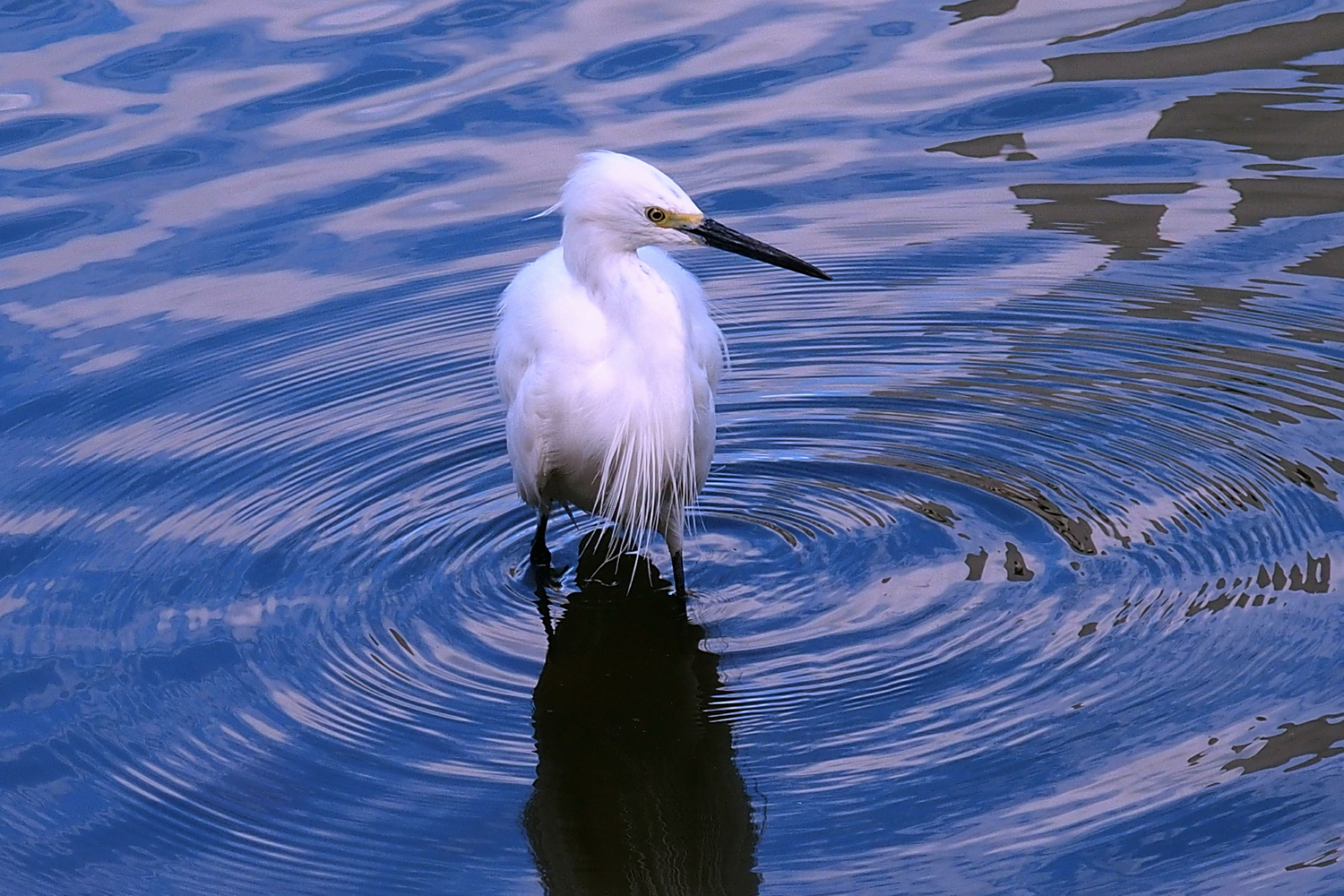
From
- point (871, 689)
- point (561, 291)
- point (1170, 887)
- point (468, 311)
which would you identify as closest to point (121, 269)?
point (468, 311)

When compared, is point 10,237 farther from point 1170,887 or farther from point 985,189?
point 1170,887

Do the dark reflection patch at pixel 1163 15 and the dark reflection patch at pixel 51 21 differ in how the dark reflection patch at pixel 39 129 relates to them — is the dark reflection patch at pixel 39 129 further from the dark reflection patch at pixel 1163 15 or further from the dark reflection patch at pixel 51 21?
the dark reflection patch at pixel 1163 15

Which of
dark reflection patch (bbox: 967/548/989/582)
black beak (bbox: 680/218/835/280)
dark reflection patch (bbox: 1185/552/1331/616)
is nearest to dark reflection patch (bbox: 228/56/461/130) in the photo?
black beak (bbox: 680/218/835/280)

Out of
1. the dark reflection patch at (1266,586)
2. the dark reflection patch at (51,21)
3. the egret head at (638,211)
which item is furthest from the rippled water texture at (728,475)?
the egret head at (638,211)

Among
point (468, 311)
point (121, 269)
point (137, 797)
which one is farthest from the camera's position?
point (121, 269)

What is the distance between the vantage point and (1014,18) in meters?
9.48

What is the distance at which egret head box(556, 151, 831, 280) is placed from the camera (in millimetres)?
4641

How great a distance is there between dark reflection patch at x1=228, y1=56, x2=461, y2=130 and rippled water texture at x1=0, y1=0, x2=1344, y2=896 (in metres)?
0.03

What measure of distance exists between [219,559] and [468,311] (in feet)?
6.53

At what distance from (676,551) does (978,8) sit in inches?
212

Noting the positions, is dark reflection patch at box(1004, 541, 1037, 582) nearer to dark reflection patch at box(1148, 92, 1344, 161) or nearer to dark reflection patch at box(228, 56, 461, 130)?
dark reflection patch at box(1148, 92, 1344, 161)

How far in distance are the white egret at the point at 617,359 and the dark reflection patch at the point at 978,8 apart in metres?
4.74

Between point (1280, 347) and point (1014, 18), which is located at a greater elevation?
point (1014, 18)

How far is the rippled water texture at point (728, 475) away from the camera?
4.09 metres
